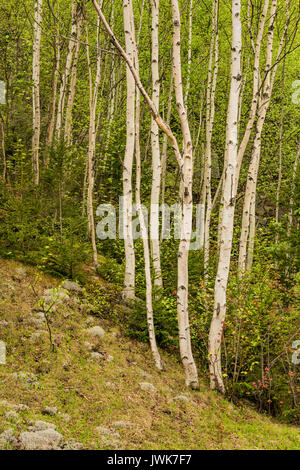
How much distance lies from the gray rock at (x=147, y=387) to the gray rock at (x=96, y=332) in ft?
4.18

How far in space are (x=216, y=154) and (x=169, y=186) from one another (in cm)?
351

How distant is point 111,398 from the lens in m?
4.95

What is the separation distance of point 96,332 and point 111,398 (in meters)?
1.66

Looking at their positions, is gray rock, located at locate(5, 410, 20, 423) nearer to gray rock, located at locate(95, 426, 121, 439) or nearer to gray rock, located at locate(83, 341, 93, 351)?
gray rock, located at locate(95, 426, 121, 439)

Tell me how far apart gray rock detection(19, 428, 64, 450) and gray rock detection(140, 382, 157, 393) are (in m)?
1.93

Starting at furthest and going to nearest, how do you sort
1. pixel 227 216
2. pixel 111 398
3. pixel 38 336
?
1. pixel 227 216
2. pixel 38 336
3. pixel 111 398

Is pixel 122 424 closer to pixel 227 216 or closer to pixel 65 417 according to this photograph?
pixel 65 417

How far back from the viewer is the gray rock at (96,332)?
641 cm

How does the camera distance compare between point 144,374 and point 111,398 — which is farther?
point 144,374

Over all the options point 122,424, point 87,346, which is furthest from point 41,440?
point 87,346

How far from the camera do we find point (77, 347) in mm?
5887

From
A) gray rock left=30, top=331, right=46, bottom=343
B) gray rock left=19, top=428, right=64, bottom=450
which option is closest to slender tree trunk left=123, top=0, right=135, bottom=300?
gray rock left=30, top=331, right=46, bottom=343
